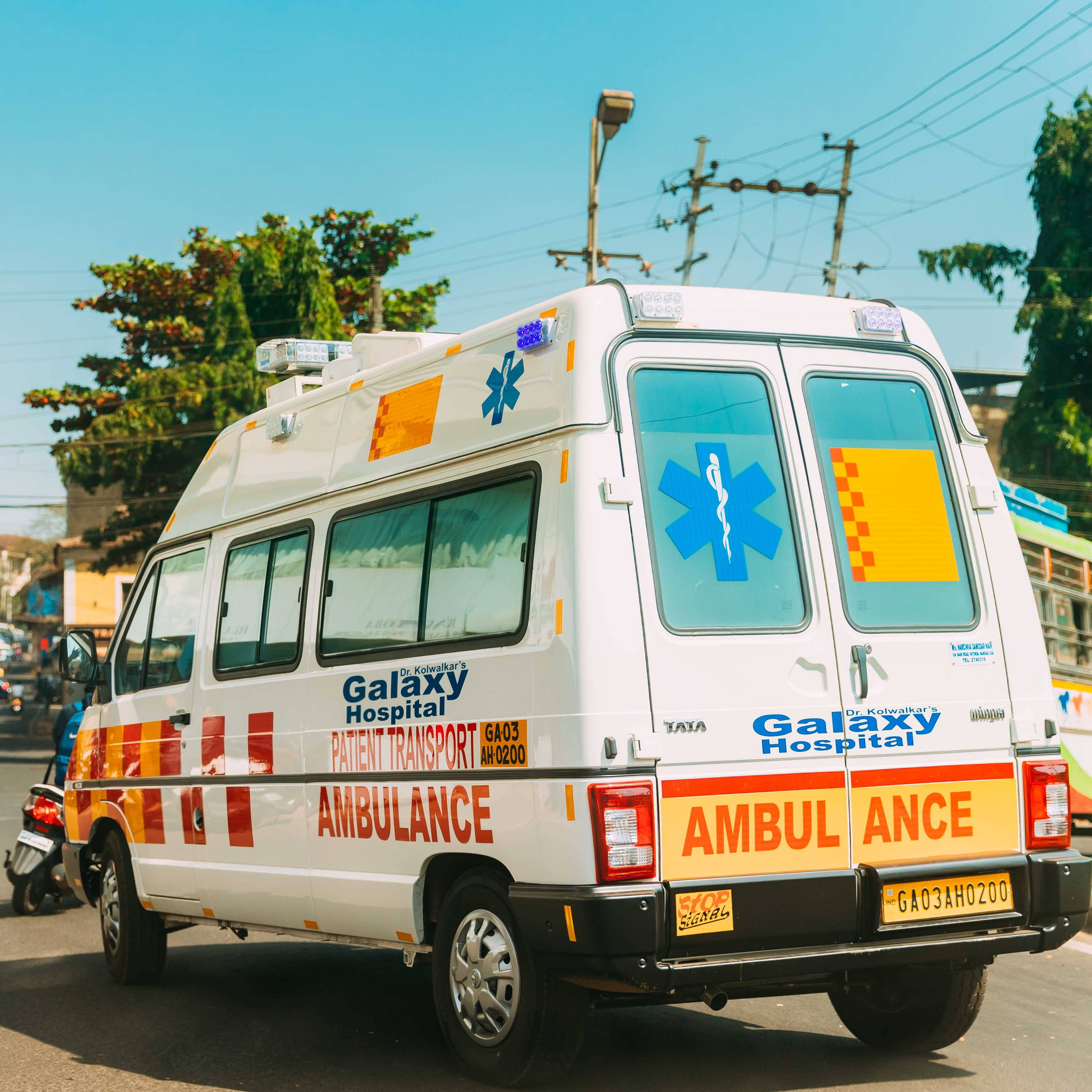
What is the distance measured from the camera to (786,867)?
488cm

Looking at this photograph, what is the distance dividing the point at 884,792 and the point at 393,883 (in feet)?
6.23

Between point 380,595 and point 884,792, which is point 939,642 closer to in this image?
point 884,792

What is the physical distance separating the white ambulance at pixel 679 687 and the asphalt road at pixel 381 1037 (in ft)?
1.21

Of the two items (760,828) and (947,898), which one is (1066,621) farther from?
(760,828)

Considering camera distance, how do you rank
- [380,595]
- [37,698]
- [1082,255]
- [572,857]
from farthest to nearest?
1. [37,698]
2. [1082,255]
3. [380,595]
4. [572,857]

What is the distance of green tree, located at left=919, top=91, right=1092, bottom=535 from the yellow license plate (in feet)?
95.0

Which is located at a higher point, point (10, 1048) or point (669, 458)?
point (669, 458)

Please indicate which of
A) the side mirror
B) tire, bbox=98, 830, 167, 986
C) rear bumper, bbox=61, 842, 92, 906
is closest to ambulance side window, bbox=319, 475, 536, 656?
the side mirror

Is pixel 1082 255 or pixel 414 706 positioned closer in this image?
pixel 414 706

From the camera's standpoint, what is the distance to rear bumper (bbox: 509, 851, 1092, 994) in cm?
459

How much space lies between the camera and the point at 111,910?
26.5 feet

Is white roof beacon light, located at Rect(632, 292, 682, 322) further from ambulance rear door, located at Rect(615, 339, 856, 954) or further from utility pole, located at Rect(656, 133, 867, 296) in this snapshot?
utility pole, located at Rect(656, 133, 867, 296)

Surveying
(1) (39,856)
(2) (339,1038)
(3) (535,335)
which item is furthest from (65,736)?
(3) (535,335)

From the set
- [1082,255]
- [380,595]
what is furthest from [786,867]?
[1082,255]
